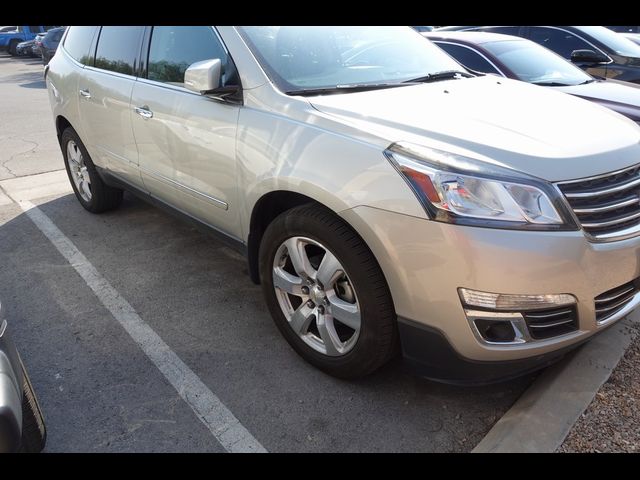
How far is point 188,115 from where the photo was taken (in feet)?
9.61

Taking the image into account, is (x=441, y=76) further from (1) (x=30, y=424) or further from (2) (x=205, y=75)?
(1) (x=30, y=424)

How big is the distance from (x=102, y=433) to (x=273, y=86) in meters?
1.78

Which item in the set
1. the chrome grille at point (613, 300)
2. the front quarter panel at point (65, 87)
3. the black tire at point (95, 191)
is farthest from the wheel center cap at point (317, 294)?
the front quarter panel at point (65, 87)

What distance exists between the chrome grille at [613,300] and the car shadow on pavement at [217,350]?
58 cm

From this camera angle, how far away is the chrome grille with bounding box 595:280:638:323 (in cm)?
203

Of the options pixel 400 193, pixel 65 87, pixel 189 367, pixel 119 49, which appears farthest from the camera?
pixel 65 87

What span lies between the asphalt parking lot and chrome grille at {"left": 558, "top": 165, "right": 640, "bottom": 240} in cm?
90

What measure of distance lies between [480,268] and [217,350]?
61.8 inches

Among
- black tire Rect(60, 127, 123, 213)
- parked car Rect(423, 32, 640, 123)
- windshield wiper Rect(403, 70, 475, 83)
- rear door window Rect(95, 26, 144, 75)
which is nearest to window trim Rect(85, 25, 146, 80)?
rear door window Rect(95, 26, 144, 75)

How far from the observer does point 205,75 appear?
8.39 ft

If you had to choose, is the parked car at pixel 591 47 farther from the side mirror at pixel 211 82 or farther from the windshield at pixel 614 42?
the side mirror at pixel 211 82

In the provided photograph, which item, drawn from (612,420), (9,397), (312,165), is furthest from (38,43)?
(612,420)

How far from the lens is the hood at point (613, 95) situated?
14.7 feet
